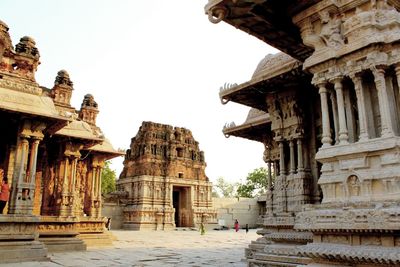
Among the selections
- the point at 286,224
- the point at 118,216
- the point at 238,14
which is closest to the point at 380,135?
the point at 238,14

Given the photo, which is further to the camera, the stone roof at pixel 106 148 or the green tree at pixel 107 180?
the green tree at pixel 107 180

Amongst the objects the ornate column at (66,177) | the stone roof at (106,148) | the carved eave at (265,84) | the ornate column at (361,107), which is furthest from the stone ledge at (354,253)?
the stone roof at (106,148)

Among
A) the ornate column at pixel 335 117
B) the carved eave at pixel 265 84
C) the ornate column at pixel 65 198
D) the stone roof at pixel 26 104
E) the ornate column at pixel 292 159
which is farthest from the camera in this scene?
the ornate column at pixel 65 198

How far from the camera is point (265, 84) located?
32.8 feet

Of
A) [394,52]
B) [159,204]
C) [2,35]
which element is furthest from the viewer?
[159,204]

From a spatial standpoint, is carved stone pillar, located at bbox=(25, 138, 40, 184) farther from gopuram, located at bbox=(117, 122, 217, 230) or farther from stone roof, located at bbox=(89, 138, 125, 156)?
gopuram, located at bbox=(117, 122, 217, 230)

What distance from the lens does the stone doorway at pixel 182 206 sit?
39.1 metres

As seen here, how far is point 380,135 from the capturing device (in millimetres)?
5512

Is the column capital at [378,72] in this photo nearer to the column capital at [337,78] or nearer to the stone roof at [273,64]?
the column capital at [337,78]

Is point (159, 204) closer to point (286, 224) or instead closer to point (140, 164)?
point (140, 164)

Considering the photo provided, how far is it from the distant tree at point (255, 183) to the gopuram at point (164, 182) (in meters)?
26.9

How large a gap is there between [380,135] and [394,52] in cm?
131

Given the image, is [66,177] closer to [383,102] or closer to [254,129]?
[254,129]

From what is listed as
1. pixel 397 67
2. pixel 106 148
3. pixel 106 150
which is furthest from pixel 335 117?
pixel 106 148
